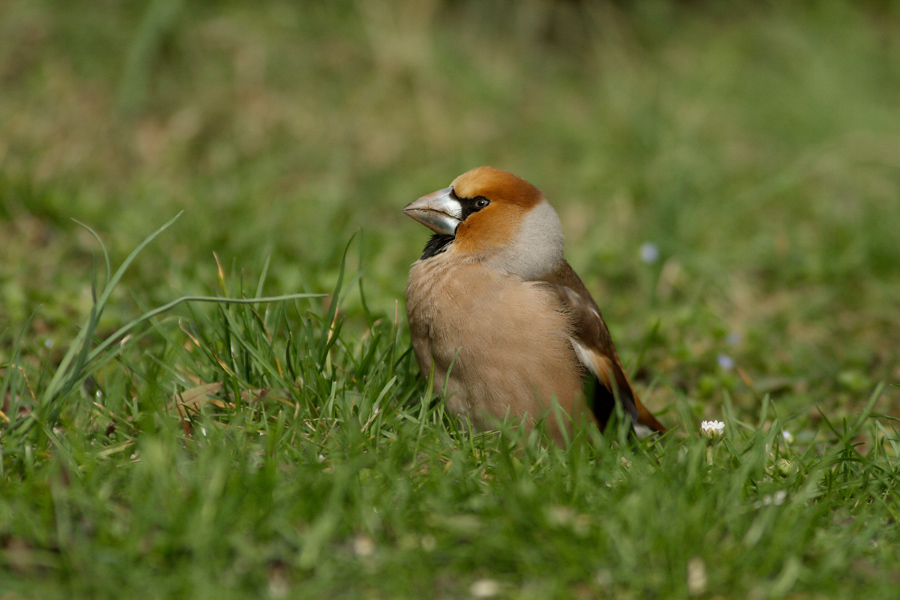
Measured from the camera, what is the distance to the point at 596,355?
351 centimetres

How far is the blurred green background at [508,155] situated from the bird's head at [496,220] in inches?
25.9

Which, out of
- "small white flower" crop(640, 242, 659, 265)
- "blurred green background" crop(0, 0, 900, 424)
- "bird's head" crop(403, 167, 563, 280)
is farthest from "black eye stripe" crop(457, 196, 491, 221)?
"small white flower" crop(640, 242, 659, 265)

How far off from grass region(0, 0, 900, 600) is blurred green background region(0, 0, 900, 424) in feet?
0.10

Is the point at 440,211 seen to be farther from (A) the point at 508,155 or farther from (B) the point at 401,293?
(A) the point at 508,155

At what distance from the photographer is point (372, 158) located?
280 inches

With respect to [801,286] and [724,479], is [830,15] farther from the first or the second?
[724,479]

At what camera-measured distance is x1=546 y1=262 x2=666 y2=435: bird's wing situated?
3.46 metres

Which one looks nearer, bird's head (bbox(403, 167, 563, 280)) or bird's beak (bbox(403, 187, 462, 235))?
bird's head (bbox(403, 167, 563, 280))

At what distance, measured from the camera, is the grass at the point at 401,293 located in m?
2.36

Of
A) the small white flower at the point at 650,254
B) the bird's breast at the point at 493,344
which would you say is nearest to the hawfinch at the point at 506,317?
the bird's breast at the point at 493,344

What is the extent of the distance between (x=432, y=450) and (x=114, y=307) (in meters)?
2.32

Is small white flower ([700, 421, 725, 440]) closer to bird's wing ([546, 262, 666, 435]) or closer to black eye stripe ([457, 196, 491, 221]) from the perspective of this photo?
bird's wing ([546, 262, 666, 435])

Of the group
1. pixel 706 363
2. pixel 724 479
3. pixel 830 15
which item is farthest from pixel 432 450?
pixel 830 15

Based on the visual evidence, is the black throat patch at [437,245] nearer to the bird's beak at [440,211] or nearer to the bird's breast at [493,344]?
the bird's beak at [440,211]
